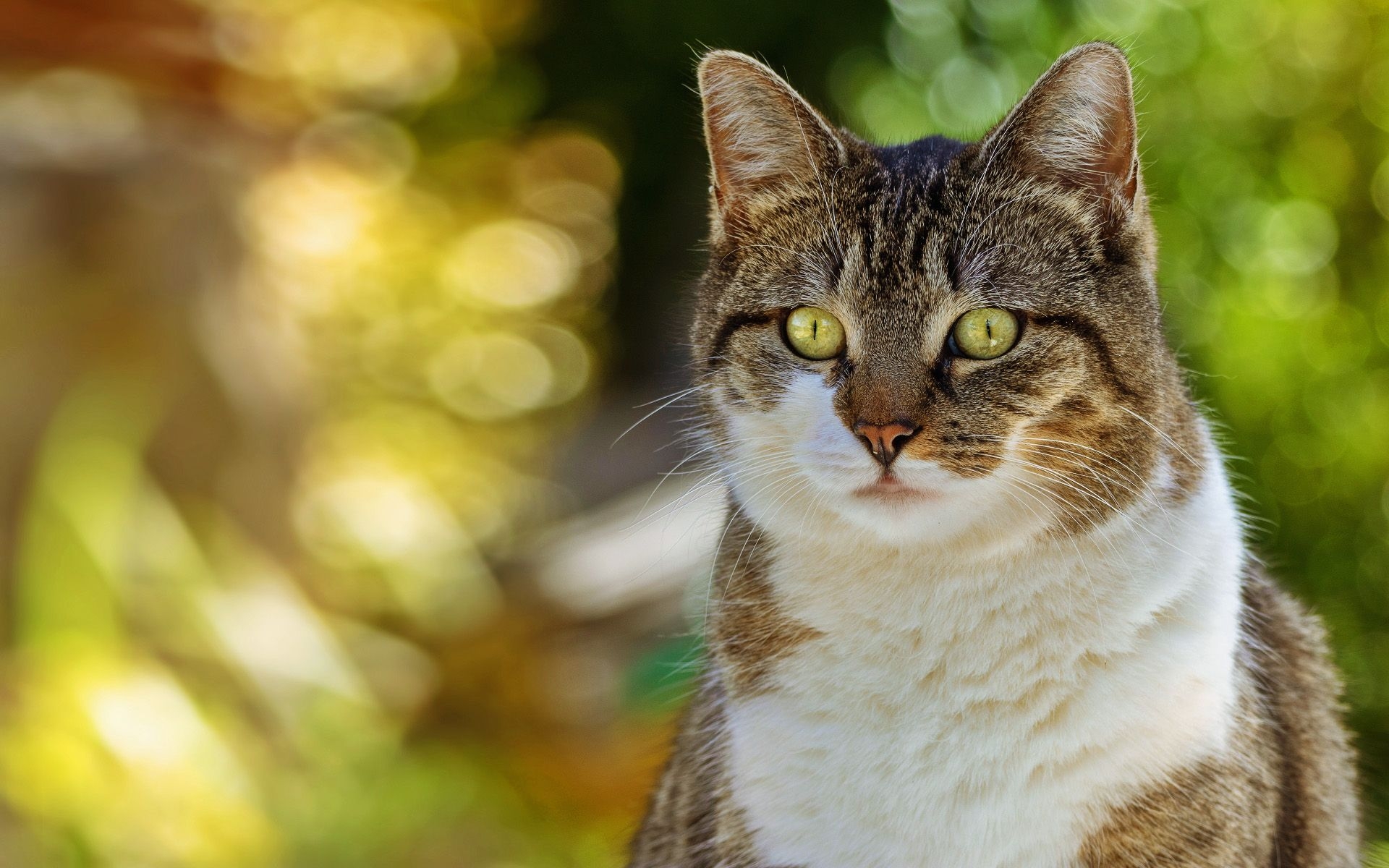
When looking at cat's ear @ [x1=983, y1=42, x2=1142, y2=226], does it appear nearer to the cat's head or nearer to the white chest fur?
the cat's head

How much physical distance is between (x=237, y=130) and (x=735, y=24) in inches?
77.8

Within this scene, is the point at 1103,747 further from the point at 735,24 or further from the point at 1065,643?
the point at 735,24

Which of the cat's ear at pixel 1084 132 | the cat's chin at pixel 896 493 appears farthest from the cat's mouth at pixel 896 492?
the cat's ear at pixel 1084 132

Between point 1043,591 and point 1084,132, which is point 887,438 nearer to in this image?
point 1043,591

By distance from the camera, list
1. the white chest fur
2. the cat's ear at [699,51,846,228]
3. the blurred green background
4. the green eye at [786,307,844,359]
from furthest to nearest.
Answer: the blurred green background < the cat's ear at [699,51,846,228] < the green eye at [786,307,844,359] < the white chest fur

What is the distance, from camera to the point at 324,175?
5.68 metres

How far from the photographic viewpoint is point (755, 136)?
181 cm

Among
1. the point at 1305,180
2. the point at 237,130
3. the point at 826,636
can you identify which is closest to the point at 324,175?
the point at 237,130

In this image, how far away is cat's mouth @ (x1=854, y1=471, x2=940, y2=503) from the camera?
1492mm

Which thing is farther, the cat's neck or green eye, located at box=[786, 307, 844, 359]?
green eye, located at box=[786, 307, 844, 359]

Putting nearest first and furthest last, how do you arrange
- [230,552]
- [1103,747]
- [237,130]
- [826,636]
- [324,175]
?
[1103,747], [826,636], [230,552], [237,130], [324,175]

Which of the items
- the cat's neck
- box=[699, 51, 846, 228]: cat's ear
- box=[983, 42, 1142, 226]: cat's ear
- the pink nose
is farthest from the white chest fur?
box=[699, 51, 846, 228]: cat's ear

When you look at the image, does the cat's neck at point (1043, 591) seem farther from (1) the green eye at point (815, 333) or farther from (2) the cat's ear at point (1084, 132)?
(2) the cat's ear at point (1084, 132)

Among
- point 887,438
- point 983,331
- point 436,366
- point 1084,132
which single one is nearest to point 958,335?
point 983,331
